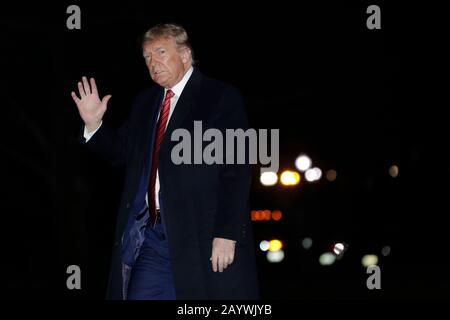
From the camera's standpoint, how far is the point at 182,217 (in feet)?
16.9

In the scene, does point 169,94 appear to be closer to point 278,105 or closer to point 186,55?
point 186,55

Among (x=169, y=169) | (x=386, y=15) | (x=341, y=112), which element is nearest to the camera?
(x=169, y=169)

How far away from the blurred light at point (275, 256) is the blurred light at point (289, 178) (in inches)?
150

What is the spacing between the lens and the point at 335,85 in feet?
67.8

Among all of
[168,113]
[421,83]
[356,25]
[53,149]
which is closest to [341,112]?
[421,83]

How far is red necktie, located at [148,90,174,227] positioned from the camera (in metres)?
5.20

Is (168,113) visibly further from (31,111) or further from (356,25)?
(31,111)

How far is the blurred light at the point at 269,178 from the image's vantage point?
26.6 m

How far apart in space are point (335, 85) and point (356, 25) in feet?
7.68

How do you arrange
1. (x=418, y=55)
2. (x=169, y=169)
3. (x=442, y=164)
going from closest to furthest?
(x=169, y=169)
(x=418, y=55)
(x=442, y=164)

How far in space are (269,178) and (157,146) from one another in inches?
852

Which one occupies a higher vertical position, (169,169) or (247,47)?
(247,47)

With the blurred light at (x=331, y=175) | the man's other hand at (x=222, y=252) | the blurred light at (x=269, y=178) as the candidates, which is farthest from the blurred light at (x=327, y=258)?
the man's other hand at (x=222, y=252)

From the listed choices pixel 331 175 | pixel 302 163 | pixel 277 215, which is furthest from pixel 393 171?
pixel 277 215
